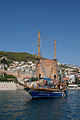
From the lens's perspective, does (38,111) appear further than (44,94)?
No

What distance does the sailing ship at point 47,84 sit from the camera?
48694 mm

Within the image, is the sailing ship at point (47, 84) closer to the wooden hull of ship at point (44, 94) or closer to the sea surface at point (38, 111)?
the wooden hull of ship at point (44, 94)

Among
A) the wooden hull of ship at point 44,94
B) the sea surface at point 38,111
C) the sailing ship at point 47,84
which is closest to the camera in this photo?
the sea surface at point 38,111

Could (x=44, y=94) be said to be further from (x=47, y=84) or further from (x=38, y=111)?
(x=38, y=111)

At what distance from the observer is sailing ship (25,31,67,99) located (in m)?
48.7

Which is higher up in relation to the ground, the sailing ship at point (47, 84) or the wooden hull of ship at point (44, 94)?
the sailing ship at point (47, 84)

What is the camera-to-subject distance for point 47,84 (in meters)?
61.4

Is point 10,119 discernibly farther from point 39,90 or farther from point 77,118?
point 39,90

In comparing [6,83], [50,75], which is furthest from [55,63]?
[6,83]

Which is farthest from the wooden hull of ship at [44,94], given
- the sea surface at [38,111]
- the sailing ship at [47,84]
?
the sea surface at [38,111]

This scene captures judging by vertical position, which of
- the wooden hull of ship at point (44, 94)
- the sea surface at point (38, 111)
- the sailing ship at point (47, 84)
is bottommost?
the sea surface at point (38, 111)

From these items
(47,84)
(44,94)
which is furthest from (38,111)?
(47,84)

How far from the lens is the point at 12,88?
343ft

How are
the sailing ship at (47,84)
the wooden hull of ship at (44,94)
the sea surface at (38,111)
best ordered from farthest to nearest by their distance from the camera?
the sailing ship at (47,84)
the wooden hull of ship at (44,94)
the sea surface at (38,111)
